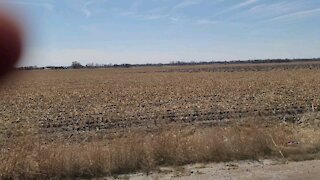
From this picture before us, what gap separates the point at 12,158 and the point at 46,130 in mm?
8331

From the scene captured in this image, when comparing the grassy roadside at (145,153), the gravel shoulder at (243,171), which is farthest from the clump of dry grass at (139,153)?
the gravel shoulder at (243,171)

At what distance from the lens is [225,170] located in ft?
21.5

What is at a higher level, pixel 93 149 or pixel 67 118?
pixel 93 149

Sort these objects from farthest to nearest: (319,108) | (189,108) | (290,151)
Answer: (189,108)
(319,108)
(290,151)

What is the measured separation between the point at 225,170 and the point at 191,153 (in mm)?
878

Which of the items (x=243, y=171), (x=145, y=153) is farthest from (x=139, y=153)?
(x=243, y=171)

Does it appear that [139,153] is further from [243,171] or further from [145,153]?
[243,171]

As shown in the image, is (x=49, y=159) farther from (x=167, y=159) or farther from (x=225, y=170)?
(x=225, y=170)

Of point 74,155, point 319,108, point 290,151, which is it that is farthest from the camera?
point 319,108

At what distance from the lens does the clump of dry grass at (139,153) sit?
21.2ft

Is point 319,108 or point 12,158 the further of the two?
point 319,108

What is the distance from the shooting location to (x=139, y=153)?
7.04 m

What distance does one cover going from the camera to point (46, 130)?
14.6m

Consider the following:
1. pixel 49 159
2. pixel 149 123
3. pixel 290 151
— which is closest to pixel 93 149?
pixel 49 159
